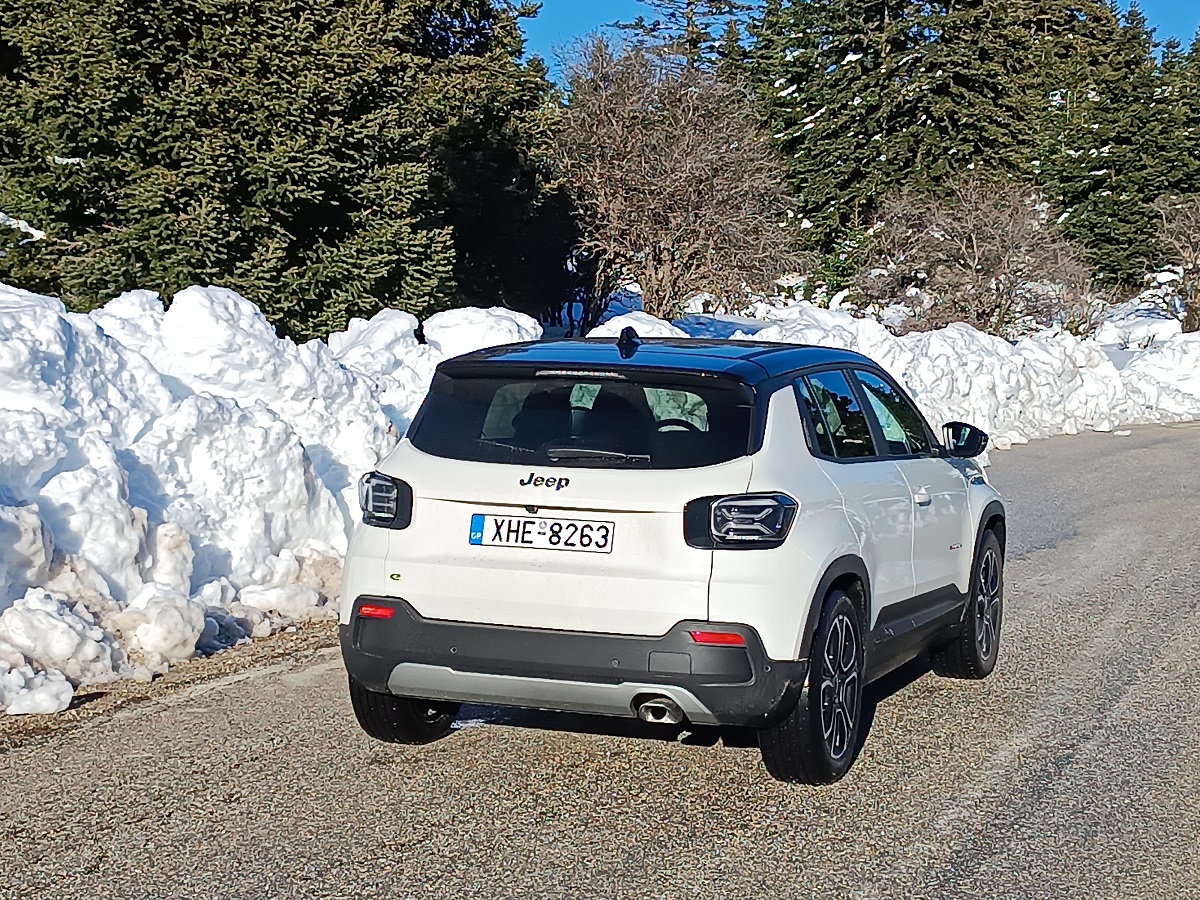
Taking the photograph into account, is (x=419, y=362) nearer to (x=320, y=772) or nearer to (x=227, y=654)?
Answer: (x=227, y=654)

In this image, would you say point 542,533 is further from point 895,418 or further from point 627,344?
point 895,418

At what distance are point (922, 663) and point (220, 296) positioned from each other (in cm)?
577

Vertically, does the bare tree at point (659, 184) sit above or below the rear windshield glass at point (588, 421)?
above

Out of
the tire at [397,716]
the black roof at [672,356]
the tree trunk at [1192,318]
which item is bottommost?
the tire at [397,716]

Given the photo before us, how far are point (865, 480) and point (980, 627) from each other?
1871mm

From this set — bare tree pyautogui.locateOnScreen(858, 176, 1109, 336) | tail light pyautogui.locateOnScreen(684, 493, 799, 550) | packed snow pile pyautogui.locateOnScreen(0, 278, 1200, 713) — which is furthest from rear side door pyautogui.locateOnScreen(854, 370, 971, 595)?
bare tree pyautogui.locateOnScreen(858, 176, 1109, 336)

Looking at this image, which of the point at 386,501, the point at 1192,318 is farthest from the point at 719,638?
the point at 1192,318

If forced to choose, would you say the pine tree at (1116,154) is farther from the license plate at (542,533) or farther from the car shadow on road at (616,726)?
the license plate at (542,533)

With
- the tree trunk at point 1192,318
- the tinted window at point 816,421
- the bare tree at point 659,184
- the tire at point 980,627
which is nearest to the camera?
the tinted window at point 816,421

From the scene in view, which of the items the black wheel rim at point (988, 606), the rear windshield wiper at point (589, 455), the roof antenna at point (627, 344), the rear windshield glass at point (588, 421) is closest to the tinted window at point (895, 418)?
the black wheel rim at point (988, 606)

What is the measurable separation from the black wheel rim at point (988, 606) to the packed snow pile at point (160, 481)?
3.78 metres

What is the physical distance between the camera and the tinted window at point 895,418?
6.87 metres

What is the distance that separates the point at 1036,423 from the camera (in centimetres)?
2397

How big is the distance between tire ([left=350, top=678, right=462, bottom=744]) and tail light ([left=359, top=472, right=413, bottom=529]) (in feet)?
2.26
